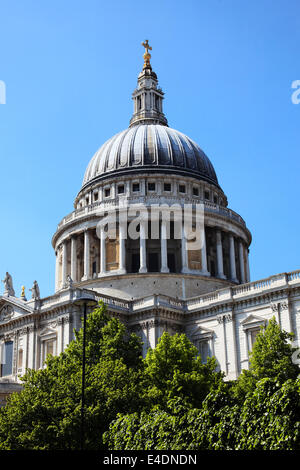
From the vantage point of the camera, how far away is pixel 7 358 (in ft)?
213

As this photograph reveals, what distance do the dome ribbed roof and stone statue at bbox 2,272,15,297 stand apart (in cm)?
2196

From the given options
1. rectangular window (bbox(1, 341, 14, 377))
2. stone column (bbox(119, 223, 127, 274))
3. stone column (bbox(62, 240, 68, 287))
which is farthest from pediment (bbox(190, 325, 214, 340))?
stone column (bbox(62, 240, 68, 287))

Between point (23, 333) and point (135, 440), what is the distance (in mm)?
36820

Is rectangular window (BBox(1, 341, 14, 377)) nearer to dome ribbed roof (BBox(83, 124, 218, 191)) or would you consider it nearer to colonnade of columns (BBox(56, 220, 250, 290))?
colonnade of columns (BBox(56, 220, 250, 290))

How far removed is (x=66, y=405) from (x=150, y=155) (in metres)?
51.8

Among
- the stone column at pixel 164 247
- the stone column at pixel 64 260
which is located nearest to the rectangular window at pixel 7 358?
the stone column at pixel 64 260

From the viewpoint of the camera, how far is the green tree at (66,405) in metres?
36.7

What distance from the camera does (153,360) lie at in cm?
4678

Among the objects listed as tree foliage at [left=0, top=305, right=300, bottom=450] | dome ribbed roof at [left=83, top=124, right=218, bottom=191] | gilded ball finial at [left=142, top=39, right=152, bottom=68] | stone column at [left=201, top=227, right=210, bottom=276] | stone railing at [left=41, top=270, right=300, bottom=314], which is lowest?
tree foliage at [left=0, top=305, right=300, bottom=450]

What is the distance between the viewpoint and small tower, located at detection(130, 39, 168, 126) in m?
95.4
